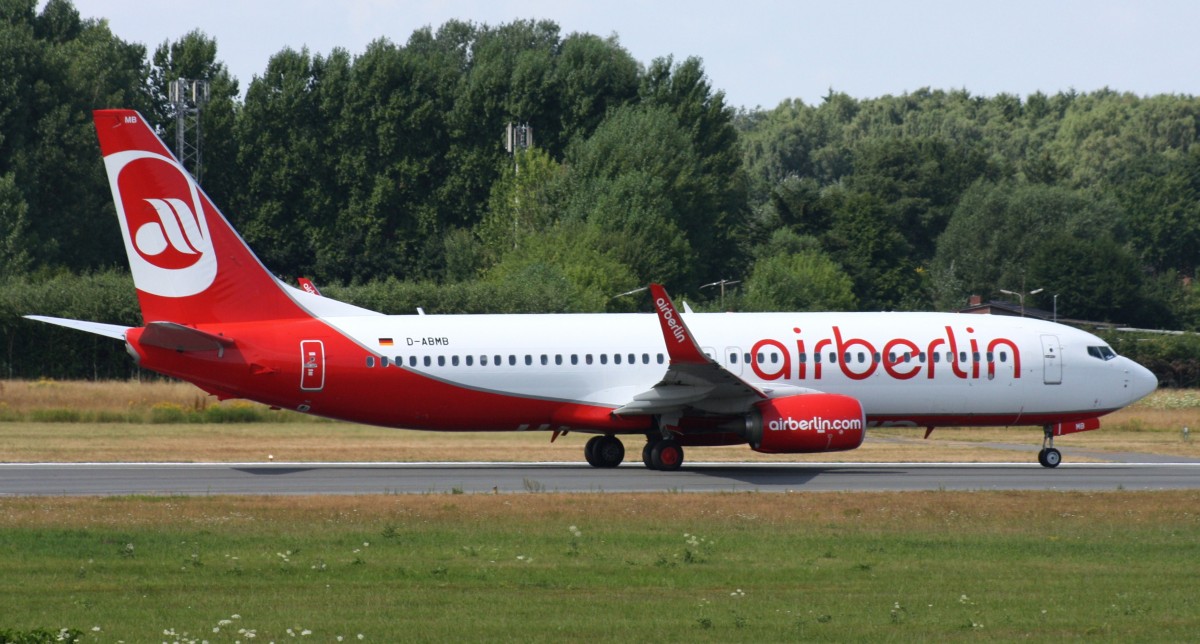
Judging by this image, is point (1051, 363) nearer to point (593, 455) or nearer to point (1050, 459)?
point (1050, 459)

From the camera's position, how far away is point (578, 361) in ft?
108

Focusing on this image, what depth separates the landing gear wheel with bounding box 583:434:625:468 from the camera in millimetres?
33875

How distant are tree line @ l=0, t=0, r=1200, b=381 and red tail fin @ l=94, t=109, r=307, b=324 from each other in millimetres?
32467

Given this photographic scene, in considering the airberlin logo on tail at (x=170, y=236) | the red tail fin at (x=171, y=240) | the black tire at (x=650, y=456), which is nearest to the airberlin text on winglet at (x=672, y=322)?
the black tire at (x=650, y=456)

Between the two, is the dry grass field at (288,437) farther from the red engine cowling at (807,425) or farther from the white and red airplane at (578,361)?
the red engine cowling at (807,425)

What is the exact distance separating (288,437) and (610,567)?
25.6 metres

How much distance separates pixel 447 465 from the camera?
34.2 meters

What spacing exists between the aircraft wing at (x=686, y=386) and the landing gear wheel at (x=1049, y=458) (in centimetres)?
724

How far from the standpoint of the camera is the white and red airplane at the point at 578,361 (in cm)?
3123

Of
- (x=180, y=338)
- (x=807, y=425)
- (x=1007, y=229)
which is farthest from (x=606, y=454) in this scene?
(x=1007, y=229)

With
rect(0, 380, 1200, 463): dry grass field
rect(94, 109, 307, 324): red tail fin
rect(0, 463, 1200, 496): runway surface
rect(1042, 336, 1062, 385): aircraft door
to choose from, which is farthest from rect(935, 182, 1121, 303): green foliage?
rect(94, 109, 307, 324): red tail fin

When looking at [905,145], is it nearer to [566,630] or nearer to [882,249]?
[882,249]

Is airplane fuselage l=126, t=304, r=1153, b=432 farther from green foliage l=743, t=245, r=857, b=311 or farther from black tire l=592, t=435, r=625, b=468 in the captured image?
green foliage l=743, t=245, r=857, b=311

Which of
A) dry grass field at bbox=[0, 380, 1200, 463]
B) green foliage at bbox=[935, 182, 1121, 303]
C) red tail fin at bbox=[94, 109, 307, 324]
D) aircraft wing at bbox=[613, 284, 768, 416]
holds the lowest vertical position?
dry grass field at bbox=[0, 380, 1200, 463]
